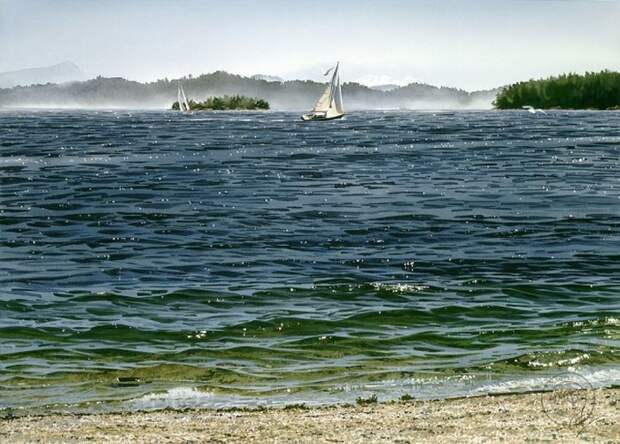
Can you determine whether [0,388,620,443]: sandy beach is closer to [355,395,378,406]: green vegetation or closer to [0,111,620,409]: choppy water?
[355,395,378,406]: green vegetation

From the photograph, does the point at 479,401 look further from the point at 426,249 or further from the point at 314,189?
the point at 314,189

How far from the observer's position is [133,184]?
Result: 53.4m

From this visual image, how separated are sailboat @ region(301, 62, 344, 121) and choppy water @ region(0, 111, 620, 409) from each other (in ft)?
352

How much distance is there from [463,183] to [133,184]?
56.7 ft

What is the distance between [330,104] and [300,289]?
143 meters

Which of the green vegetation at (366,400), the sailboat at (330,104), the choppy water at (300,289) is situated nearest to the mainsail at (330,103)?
the sailboat at (330,104)

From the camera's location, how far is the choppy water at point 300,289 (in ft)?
49.2

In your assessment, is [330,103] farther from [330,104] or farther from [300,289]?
[300,289]

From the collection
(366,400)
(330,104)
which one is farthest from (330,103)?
(366,400)

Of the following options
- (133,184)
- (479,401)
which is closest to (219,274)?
(479,401)

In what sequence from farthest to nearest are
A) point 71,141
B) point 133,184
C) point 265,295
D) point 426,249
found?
1. point 71,141
2. point 133,184
3. point 426,249
4. point 265,295

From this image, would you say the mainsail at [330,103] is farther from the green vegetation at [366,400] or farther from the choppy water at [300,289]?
the green vegetation at [366,400]

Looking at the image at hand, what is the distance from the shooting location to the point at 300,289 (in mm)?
22828

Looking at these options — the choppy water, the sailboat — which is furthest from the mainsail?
the choppy water
